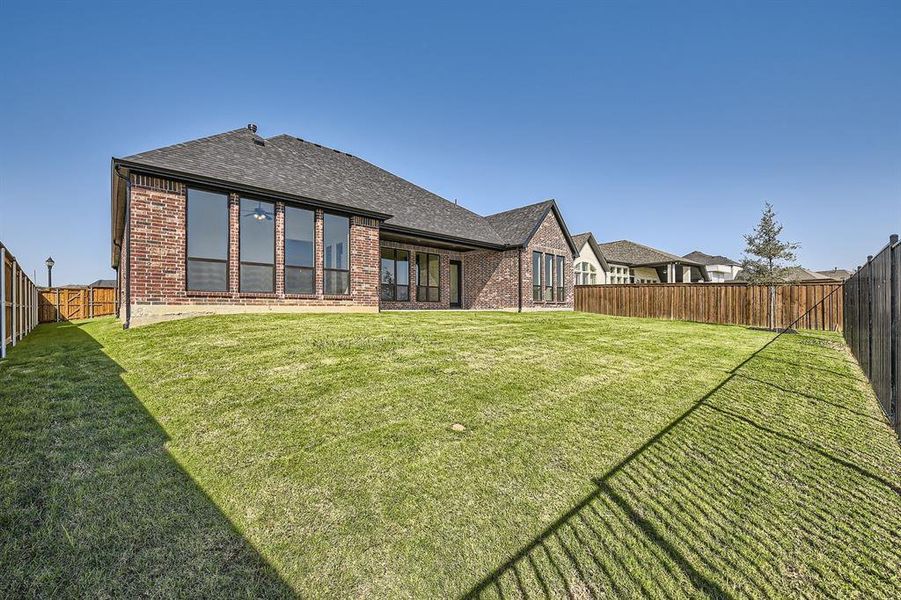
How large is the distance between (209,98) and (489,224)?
515 inches

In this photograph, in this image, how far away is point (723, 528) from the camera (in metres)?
2.47

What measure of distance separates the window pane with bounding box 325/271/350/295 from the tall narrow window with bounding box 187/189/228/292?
2.84m

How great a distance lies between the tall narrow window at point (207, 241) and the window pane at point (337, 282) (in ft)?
9.33

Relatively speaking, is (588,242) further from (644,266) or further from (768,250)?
(768,250)

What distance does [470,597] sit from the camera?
1921 mm

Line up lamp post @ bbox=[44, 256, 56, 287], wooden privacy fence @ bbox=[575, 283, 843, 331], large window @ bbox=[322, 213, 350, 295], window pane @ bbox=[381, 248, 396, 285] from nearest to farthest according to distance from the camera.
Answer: large window @ bbox=[322, 213, 350, 295]
wooden privacy fence @ bbox=[575, 283, 843, 331]
window pane @ bbox=[381, 248, 396, 285]
lamp post @ bbox=[44, 256, 56, 287]

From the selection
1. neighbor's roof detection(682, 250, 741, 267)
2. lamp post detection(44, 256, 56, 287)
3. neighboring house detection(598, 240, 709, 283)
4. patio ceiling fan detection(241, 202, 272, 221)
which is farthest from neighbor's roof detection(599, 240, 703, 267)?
lamp post detection(44, 256, 56, 287)

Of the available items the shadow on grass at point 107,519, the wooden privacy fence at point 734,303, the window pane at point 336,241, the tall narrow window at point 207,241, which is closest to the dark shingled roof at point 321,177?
the window pane at point 336,241

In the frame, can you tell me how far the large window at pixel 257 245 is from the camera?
407 inches

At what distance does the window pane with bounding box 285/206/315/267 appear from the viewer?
1115cm

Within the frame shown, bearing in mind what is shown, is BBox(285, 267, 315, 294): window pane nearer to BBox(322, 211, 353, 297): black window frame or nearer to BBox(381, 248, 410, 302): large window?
BBox(322, 211, 353, 297): black window frame

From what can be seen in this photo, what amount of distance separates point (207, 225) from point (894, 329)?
1269 centimetres

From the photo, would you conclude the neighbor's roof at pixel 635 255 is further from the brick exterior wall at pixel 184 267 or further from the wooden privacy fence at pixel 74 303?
the wooden privacy fence at pixel 74 303

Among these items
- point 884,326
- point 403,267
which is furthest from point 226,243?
point 884,326
